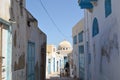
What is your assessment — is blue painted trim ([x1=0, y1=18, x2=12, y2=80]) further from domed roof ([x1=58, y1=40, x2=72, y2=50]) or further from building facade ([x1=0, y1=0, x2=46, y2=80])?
domed roof ([x1=58, y1=40, x2=72, y2=50])

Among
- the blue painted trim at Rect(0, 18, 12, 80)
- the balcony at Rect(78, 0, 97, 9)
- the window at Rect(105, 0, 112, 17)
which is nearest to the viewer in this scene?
the blue painted trim at Rect(0, 18, 12, 80)

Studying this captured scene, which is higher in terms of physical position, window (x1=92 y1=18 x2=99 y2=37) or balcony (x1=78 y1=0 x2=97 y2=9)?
balcony (x1=78 y1=0 x2=97 y2=9)

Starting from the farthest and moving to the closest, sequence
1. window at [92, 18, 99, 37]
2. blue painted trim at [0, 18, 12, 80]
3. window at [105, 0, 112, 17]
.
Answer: window at [92, 18, 99, 37] → window at [105, 0, 112, 17] → blue painted trim at [0, 18, 12, 80]

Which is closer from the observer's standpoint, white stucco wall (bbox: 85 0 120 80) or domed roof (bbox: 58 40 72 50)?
white stucco wall (bbox: 85 0 120 80)

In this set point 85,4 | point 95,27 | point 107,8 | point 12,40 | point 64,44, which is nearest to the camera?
point 12,40

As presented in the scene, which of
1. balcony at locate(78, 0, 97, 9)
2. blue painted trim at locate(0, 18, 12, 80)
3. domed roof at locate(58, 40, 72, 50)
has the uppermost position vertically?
domed roof at locate(58, 40, 72, 50)

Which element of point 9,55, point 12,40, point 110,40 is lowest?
point 9,55

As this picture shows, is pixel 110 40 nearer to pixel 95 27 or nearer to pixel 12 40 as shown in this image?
pixel 12 40

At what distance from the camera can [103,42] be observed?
11.0 meters

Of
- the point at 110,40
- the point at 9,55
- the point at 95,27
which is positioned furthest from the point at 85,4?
the point at 9,55

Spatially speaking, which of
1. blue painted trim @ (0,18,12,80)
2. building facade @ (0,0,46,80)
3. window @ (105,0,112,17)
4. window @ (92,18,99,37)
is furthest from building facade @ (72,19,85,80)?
blue painted trim @ (0,18,12,80)

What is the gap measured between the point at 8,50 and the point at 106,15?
169 inches

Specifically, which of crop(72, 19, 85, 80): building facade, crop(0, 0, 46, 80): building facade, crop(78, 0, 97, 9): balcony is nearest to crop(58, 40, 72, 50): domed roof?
crop(72, 19, 85, 80): building facade

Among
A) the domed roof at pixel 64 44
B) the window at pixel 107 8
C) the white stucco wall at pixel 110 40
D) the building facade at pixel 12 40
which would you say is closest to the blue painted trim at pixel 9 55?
the building facade at pixel 12 40
